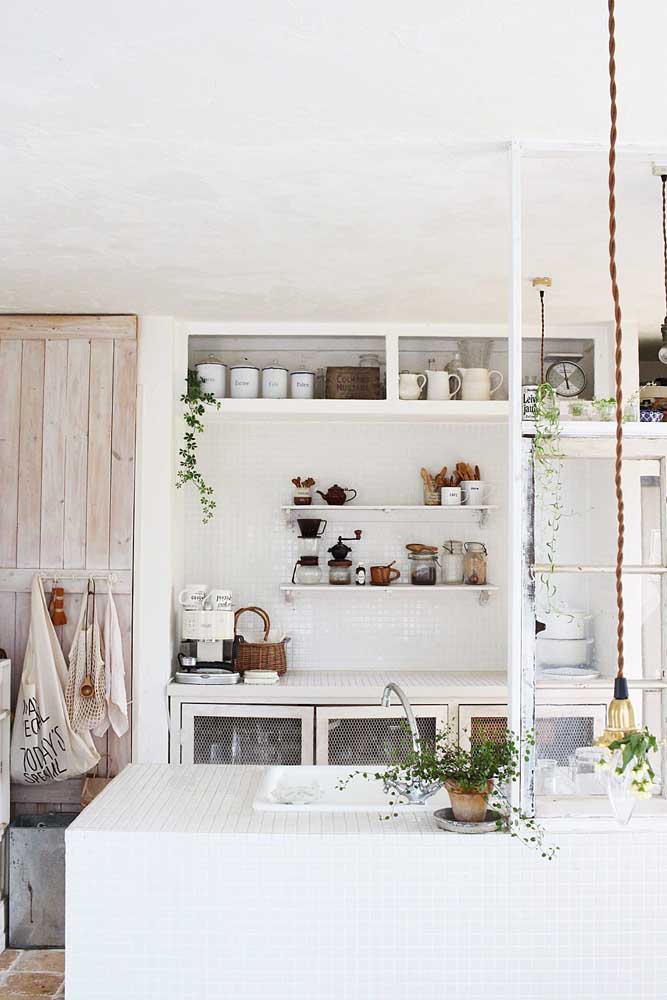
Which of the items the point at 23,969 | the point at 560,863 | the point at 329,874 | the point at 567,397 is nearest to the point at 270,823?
the point at 329,874

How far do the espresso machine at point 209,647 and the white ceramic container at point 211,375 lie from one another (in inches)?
41.2

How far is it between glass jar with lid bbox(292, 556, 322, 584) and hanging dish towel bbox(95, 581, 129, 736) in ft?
3.17

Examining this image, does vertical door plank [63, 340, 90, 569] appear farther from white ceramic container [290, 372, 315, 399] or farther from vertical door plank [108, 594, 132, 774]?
white ceramic container [290, 372, 315, 399]

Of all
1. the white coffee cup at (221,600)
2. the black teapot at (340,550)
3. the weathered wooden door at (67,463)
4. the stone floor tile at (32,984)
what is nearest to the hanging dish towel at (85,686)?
the weathered wooden door at (67,463)

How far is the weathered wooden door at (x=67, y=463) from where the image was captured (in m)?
4.52

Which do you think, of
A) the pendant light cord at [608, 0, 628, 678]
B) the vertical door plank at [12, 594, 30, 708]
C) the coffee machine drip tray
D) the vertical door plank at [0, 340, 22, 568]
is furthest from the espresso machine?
the pendant light cord at [608, 0, 628, 678]

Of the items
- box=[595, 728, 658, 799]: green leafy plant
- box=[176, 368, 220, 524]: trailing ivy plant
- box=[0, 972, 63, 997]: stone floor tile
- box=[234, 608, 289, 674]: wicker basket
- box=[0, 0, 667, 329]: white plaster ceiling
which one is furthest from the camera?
box=[234, 608, 289, 674]: wicker basket

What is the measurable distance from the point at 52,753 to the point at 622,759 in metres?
3.10

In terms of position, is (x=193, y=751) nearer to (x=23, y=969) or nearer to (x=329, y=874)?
(x=23, y=969)

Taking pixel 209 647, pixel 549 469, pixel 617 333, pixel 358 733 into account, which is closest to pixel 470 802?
pixel 549 469

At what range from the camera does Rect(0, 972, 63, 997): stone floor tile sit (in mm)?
3691

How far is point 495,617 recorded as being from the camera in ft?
16.8

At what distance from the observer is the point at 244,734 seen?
4527mm

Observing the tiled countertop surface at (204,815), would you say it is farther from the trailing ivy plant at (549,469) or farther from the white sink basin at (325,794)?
the trailing ivy plant at (549,469)
